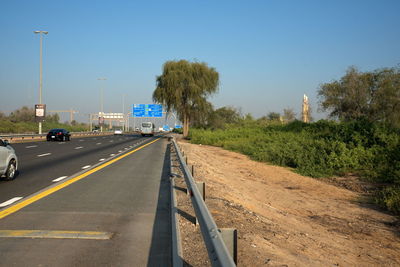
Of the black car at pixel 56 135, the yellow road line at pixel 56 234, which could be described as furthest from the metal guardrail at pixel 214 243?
the black car at pixel 56 135

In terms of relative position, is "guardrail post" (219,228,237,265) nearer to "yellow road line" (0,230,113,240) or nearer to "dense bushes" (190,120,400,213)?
"yellow road line" (0,230,113,240)

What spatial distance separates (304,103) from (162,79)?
18854 millimetres

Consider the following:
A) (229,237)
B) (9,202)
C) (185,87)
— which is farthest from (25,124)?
(229,237)

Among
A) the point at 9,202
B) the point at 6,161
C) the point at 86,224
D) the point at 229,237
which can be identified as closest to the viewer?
the point at 229,237

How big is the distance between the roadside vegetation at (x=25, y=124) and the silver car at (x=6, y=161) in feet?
212

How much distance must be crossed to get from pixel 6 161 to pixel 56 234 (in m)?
6.62

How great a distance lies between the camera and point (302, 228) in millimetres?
8688

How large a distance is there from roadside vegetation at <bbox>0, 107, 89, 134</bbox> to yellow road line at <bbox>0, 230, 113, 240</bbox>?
71479mm

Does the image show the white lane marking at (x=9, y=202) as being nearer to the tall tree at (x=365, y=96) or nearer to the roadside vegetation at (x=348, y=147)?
the roadside vegetation at (x=348, y=147)

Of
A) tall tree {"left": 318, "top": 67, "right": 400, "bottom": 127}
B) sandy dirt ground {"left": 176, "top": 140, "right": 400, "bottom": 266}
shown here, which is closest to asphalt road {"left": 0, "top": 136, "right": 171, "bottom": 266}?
sandy dirt ground {"left": 176, "top": 140, "right": 400, "bottom": 266}

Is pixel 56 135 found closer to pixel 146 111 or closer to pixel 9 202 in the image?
pixel 9 202

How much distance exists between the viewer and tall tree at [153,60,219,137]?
53625mm

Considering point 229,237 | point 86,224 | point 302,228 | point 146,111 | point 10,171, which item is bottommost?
point 302,228

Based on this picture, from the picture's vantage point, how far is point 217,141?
45344 mm
